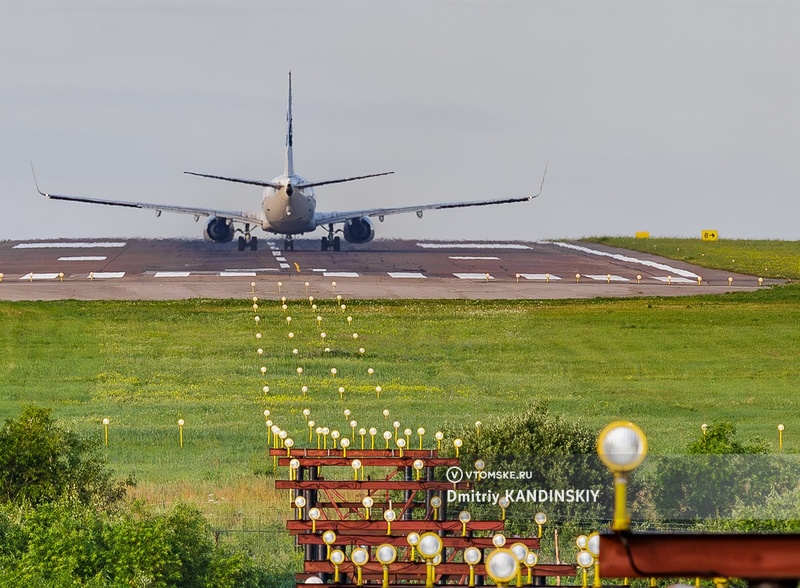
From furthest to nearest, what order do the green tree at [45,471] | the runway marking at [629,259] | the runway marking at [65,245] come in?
the runway marking at [65,245] < the runway marking at [629,259] < the green tree at [45,471]

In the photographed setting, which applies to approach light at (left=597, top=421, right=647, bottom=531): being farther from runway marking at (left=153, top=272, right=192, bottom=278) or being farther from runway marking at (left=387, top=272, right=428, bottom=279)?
runway marking at (left=153, top=272, right=192, bottom=278)

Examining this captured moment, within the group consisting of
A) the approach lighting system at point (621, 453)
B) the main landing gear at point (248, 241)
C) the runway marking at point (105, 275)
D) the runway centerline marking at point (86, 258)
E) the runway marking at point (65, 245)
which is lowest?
the approach lighting system at point (621, 453)

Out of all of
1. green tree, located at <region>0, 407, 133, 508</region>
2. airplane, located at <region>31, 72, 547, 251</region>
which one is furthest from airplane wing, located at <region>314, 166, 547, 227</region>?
green tree, located at <region>0, 407, 133, 508</region>

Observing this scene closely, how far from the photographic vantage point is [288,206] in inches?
4016

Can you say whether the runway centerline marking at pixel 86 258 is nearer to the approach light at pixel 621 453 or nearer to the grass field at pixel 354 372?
the grass field at pixel 354 372

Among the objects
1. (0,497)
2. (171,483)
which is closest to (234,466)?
(171,483)

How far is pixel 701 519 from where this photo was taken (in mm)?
27047

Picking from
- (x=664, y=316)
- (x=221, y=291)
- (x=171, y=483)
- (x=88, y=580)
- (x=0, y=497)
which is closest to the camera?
(x=88, y=580)

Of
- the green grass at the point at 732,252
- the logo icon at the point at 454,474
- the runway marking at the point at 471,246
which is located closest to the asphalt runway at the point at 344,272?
the runway marking at the point at 471,246

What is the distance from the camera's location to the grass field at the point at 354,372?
36.7 metres

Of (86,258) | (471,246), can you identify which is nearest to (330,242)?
(471,246)

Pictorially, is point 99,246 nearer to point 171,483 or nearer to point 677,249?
point 677,249

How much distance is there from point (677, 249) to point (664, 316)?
179 feet

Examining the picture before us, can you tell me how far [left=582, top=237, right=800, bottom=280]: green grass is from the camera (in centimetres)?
9825
